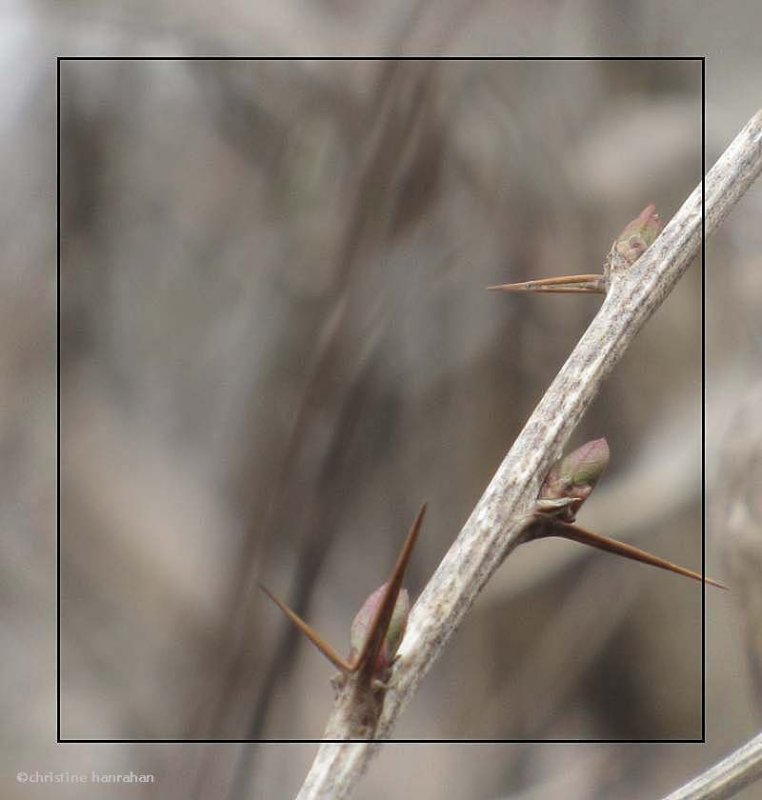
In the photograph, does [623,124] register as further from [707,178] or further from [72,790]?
[72,790]

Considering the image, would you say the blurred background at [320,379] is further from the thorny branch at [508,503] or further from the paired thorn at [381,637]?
the paired thorn at [381,637]

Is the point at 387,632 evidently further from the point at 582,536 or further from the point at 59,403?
the point at 59,403

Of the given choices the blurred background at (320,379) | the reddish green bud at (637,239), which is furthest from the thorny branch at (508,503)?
the blurred background at (320,379)

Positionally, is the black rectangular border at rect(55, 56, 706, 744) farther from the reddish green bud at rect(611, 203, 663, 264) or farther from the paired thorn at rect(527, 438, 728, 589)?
the paired thorn at rect(527, 438, 728, 589)

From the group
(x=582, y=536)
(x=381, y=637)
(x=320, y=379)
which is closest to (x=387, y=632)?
(x=381, y=637)

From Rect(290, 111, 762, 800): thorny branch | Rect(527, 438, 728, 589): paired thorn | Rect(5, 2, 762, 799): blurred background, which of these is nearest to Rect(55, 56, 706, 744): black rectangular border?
Rect(5, 2, 762, 799): blurred background
